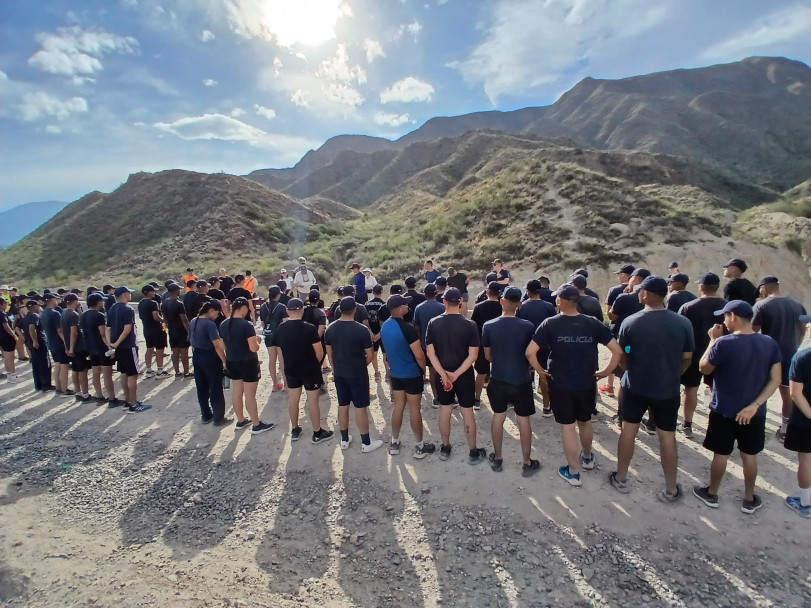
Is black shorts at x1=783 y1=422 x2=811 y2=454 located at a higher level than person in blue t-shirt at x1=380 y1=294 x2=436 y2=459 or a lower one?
lower

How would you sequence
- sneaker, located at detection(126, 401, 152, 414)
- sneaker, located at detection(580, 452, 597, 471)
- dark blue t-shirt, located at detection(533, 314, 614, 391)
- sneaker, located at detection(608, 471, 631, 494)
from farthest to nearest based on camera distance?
sneaker, located at detection(126, 401, 152, 414) < sneaker, located at detection(580, 452, 597, 471) < sneaker, located at detection(608, 471, 631, 494) < dark blue t-shirt, located at detection(533, 314, 614, 391)

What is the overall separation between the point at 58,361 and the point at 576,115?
10580cm

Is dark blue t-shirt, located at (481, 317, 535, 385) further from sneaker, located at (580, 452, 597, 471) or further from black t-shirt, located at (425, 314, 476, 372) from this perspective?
sneaker, located at (580, 452, 597, 471)

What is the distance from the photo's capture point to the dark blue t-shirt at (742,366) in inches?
156

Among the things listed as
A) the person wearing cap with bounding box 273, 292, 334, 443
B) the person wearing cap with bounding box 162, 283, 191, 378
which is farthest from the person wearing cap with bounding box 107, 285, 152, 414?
the person wearing cap with bounding box 273, 292, 334, 443

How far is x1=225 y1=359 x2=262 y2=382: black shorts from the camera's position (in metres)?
6.23

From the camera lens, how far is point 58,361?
8.41 m

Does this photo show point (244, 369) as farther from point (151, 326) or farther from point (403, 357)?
point (151, 326)

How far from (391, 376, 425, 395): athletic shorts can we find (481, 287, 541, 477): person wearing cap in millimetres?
897

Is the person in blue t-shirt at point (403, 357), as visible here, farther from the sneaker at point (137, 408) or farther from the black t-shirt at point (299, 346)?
the sneaker at point (137, 408)

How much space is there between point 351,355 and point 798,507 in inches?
191

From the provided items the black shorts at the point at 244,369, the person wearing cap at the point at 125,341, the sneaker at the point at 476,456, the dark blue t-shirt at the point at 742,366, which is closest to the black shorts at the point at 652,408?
the dark blue t-shirt at the point at 742,366

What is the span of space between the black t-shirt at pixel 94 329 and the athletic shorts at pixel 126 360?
0.45 metres

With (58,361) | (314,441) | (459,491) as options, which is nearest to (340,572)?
(459,491)
